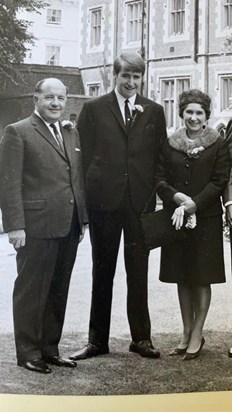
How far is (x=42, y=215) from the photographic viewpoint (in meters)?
1.79

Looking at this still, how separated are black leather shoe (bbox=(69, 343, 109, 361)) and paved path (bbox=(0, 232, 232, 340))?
0.05 m

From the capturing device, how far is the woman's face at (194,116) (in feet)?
6.10

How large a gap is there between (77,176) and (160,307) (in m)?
→ 0.47

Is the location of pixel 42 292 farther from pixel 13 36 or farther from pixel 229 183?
pixel 13 36

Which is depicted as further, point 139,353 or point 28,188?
point 139,353

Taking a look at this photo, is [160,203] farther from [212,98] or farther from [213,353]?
[213,353]

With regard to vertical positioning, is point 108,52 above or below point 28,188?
above

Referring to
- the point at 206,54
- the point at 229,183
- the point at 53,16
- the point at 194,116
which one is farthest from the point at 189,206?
the point at 53,16

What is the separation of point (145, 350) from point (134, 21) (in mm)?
979

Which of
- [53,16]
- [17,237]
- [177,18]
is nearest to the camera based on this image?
[17,237]

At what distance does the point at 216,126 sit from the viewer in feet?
6.20

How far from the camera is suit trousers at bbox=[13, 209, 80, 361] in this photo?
5.87ft

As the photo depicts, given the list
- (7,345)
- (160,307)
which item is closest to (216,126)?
(160,307)

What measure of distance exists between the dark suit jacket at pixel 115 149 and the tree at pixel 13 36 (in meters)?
0.23
